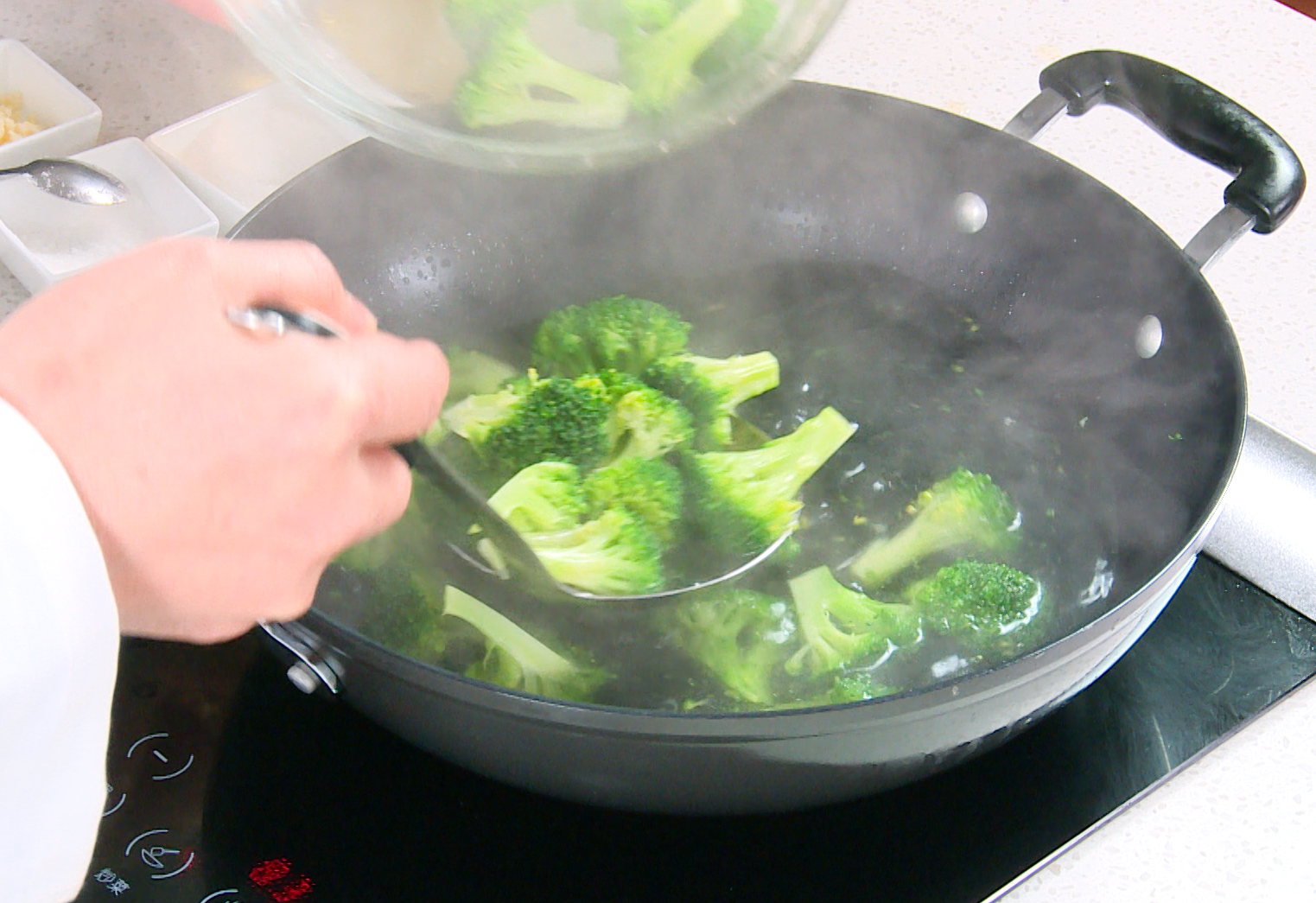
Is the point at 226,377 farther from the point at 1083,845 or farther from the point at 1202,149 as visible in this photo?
the point at 1202,149

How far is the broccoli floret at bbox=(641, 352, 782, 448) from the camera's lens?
3.42 ft

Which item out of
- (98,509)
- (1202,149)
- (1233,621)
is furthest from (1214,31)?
(98,509)

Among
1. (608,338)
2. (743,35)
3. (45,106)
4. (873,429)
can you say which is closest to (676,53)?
(743,35)

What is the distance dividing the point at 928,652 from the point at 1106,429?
0.96 ft

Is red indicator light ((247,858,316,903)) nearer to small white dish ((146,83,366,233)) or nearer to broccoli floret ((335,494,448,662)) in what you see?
broccoli floret ((335,494,448,662))

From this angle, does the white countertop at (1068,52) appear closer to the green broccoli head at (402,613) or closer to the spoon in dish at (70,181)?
the spoon in dish at (70,181)

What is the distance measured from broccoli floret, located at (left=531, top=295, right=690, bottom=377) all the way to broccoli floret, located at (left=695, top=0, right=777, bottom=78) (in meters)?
0.28

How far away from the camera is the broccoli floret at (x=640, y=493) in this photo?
0.94m

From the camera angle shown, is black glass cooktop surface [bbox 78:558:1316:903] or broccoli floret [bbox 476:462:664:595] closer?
black glass cooktop surface [bbox 78:558:1316:903]

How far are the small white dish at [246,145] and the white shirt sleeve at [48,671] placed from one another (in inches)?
28.5

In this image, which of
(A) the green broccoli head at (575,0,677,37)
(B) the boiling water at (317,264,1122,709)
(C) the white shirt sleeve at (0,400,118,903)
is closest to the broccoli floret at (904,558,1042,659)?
(B) the boiling water at (317,264,1122,709)

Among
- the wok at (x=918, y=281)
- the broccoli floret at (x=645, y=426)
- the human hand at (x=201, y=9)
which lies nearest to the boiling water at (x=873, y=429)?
the wok at (x=918, y=281)

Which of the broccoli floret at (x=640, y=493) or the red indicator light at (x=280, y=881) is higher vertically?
the broccoli floret at (x=640, y=493)

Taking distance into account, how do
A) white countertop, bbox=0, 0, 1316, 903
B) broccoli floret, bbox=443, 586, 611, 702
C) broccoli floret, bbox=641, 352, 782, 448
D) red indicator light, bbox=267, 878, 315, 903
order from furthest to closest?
white countertop, bbox=0, 0, 1316, 903 < broccoli floret, bbox=641, 352, 782, 448 < broccoli floret, bbox=443, 586, 611, 702 < red indicator light, bbox=267, 878, 315, 903
